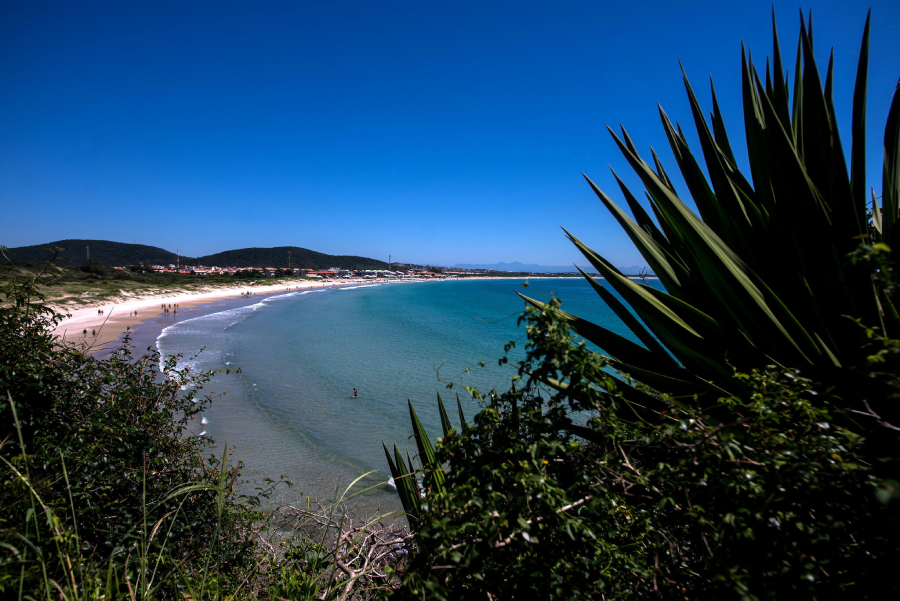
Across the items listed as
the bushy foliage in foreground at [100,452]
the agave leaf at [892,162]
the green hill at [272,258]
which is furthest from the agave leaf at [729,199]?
the green hill at [272,258]

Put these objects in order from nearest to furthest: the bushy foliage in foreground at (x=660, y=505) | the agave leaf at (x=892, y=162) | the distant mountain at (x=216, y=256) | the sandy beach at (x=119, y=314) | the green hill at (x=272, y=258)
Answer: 1. the bushy foliage in foreground at (x=660, y=505)
2. the agave leaf at (x=892, y=162)
3. the sandy beach at (x=119, y=314)
4. the distant mountain at (x=216, y=256)
5. the green hill at (x=272, y=258)

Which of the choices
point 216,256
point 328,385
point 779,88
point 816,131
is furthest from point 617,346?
point 216,256

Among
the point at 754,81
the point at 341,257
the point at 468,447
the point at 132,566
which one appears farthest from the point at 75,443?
the point at 341,257

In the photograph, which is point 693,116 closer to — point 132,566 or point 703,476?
point 703,476

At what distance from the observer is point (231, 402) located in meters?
10.9

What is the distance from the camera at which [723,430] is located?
1.20 metres

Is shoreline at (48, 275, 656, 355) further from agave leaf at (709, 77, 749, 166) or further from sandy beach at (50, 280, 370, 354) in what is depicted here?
agave leaf at (709, 77, 749, 166)

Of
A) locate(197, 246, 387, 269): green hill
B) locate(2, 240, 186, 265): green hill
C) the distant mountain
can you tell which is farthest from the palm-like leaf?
locate(197, 246, 387, 269): green hill

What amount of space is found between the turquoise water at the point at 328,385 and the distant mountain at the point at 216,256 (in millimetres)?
85775

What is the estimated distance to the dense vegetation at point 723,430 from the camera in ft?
3.19

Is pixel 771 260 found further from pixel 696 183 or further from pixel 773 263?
pixel 696 183

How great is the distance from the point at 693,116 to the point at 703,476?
6.99 ft

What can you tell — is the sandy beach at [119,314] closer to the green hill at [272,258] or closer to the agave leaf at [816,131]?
the agave leaf at [816,131]

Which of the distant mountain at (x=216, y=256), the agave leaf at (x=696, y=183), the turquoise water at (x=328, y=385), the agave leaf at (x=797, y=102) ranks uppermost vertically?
the distant mountain at (x=216, y=256)
